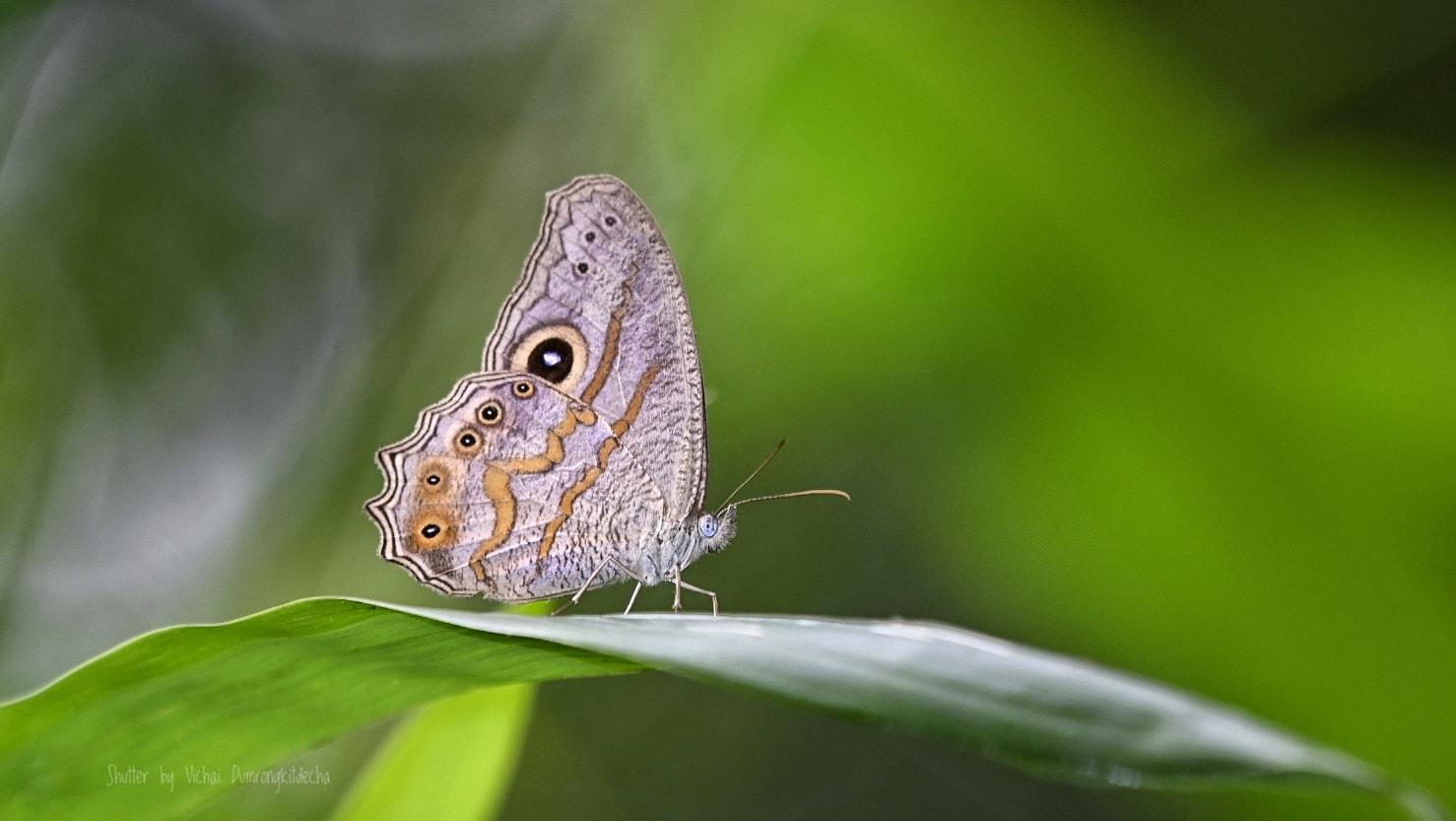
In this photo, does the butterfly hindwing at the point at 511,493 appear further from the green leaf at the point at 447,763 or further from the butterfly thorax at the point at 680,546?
the green leaf at the point at 447,763

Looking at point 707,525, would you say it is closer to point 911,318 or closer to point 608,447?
point 608,447

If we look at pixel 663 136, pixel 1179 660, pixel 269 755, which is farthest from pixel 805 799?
pixel 269 755

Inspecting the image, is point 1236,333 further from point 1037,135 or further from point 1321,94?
point 1321,94

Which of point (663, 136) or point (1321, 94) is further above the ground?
point (1321, 94)

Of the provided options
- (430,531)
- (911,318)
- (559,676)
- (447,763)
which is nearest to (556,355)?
(430,531)

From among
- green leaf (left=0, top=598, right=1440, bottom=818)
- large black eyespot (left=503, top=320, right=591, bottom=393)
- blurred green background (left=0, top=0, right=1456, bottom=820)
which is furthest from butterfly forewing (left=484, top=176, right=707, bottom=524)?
green leaf (left=0, top=598, right=1440, bottom=818)

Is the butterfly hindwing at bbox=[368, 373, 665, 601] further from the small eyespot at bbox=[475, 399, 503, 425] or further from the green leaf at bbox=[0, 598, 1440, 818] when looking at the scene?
the green leaf at bbox=[0, 598, 1440, 818]
